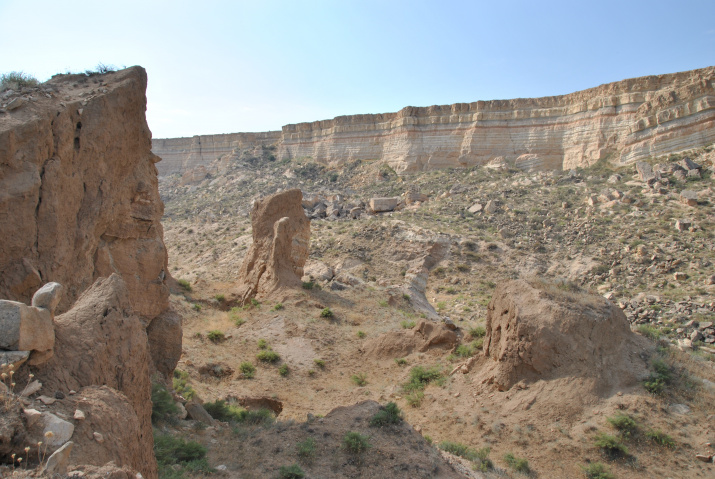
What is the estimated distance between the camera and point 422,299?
2142 cm

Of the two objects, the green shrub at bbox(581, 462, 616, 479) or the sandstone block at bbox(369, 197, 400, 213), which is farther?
the sandstone block at bbox(369, 197, 400, 213)

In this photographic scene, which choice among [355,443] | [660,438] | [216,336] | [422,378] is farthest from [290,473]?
[216,336]

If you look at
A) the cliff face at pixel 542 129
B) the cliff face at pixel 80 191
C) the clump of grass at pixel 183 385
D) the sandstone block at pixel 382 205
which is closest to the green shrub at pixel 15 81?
the cliff face at pixel 80 191

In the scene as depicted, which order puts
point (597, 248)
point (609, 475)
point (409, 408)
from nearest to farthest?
point (609, 475), point (409, 408), point (597, 248)

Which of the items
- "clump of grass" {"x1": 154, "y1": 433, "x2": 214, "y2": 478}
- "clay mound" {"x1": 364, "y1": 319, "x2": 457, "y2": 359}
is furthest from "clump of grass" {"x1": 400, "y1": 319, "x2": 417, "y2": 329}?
"clump of grass" {"x1": 154, "y1": 433, "x2": 214, "y2": 478}

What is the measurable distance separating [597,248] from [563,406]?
16325 mm

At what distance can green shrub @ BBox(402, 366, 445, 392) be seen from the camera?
12195 mm

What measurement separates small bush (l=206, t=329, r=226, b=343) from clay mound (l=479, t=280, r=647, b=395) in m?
8.77

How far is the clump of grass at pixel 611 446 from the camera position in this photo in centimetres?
857

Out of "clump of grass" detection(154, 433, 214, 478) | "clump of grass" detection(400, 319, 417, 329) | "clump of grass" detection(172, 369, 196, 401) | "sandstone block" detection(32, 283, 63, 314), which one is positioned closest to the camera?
"sandstone block" detection(32, 283, 63, 314)

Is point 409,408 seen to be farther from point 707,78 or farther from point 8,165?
point 707,78

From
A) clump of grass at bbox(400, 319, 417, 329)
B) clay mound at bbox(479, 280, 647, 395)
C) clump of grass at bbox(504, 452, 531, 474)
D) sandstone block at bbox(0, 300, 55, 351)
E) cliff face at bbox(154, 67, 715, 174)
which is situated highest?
cliff face at bbox(154, 67, 715, 174)

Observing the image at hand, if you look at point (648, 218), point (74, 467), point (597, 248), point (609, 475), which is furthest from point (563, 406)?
point (648, 218)

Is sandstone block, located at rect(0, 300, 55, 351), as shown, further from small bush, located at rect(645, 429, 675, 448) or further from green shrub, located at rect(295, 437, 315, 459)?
small bush, located at rect(645, 429, 675, 448)
